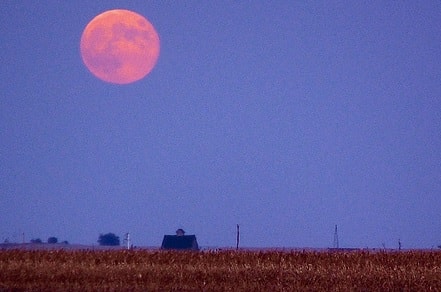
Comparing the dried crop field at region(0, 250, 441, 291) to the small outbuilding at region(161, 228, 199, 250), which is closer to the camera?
the dried crop field at region(0, 250, 441, 291)

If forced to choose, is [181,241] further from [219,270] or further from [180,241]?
[219,270]

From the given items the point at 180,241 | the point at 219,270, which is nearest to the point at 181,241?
the point at 180,241

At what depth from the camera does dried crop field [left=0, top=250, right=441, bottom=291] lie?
2675cm

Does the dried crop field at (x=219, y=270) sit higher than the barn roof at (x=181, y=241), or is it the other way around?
the barn roof at (x=181, y=241)

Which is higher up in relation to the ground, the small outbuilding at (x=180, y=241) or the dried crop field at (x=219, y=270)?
the small outbuilding at (x=180, y=241)

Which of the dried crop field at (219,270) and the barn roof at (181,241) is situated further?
the barn roof at (181,241)

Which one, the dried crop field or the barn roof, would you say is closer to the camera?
the dried crop field

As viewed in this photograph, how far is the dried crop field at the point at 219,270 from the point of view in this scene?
87.8 feet

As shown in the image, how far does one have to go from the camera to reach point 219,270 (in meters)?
31.3

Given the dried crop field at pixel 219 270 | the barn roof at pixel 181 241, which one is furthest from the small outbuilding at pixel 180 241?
the dried crop field at pixel 219 270

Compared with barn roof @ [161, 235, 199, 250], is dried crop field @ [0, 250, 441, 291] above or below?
below

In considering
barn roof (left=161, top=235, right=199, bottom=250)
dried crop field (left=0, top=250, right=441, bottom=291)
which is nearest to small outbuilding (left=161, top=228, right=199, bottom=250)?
barn roof (left=161, top=235, right=199, bottom=250)

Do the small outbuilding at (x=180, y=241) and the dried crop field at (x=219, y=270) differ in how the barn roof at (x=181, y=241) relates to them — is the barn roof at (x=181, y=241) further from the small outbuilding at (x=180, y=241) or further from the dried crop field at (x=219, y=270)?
the dried crop field at (x=219, y=270)

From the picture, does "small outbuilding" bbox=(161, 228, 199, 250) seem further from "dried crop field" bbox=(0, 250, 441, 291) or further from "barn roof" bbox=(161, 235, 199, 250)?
"dried crop field" bbox=(0, 250, 441, 291)
